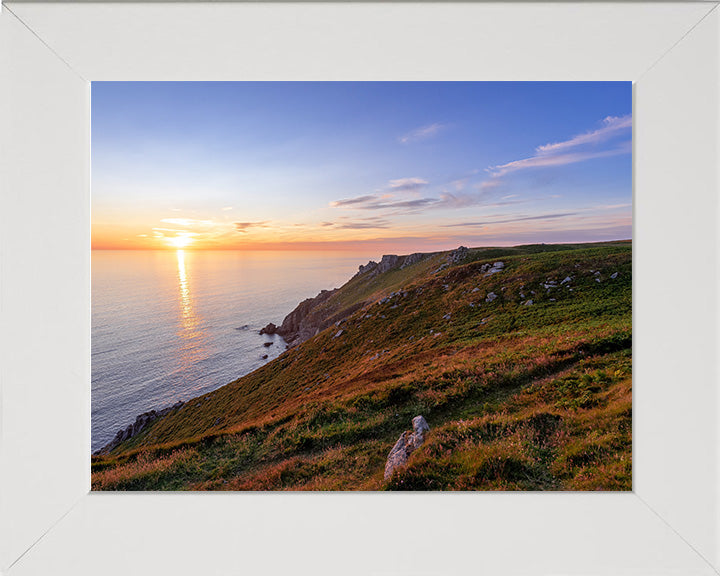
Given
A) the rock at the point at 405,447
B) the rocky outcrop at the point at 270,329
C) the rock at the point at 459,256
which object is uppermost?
the rock at the point at 459,256

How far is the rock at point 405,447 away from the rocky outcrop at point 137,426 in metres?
17.4

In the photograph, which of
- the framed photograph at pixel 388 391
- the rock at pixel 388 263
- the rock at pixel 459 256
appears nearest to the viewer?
the framed photograph at pixel 388 391

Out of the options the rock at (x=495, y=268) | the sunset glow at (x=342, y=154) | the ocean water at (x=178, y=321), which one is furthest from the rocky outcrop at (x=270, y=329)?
the rock at (x=495, y=268)

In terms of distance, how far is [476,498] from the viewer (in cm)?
519

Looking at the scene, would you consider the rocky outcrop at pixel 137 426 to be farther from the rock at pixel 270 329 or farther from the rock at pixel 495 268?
the rock at pixel 495 268

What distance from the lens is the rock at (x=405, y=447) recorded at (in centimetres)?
579

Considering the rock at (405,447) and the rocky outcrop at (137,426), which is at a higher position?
the rock at (405,447)

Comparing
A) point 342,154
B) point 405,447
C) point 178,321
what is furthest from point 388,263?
point 405,447

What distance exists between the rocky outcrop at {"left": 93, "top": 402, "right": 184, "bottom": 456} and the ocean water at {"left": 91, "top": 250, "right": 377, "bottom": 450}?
15.1 inches

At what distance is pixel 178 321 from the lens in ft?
95.5
